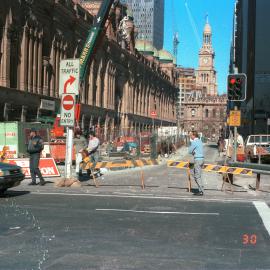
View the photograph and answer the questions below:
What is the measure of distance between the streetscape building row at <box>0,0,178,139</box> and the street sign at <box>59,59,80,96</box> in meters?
26.5

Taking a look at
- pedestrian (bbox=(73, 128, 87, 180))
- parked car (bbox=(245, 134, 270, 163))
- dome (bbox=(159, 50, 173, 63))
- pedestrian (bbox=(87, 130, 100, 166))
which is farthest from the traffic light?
dome (bbox=(159, 50, 173, 63))

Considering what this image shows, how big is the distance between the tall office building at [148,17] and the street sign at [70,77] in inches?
3706

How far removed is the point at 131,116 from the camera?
91562 millimetres

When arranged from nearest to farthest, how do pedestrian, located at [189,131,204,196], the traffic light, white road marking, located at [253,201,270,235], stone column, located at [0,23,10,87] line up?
1. white road marking, located at [253,201,270,235]
2. pedestrian, located at [189,131,204,196]
3. the traffic light
4. stone column, located at [0,23,10,87]

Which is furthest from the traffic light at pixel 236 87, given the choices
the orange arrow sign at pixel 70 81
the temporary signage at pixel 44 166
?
the temporary signage at pixel 44 166

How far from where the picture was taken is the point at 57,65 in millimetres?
55812

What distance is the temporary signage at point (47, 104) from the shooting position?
164 feet

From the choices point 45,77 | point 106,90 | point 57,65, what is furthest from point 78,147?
point 106,90

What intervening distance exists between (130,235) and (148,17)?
114 metres

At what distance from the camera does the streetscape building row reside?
44.4 meters

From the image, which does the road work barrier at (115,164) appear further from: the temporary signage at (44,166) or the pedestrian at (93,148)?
the temporary signage at (44,166)

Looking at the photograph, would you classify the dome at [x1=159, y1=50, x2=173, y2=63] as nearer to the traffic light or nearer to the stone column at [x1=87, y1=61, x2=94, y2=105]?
the stone column at [x1=87, y1=61, x2=94, y2=105]

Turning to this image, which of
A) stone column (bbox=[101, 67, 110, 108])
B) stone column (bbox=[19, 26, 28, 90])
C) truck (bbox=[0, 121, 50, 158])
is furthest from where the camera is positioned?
stone column (bbox=[101, 67, 110, 108])

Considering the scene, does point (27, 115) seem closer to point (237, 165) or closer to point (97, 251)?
point (237, 165)
